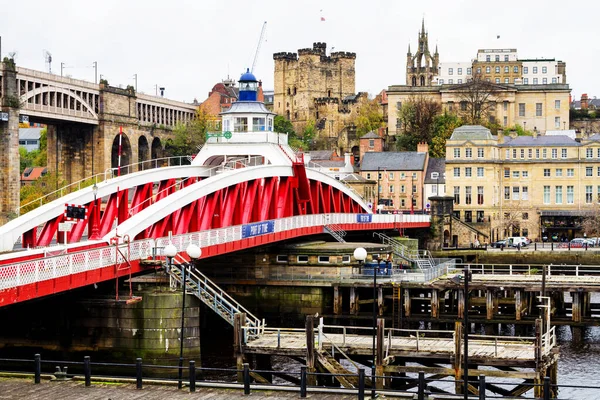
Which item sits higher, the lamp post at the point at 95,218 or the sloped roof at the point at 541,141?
the sloped roof at the point at 541,141

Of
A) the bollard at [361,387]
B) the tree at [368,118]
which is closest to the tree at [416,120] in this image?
the tree at [368,118]

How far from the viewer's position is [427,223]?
4080 inches

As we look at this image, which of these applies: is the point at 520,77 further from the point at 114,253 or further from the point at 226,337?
the point at 114,253

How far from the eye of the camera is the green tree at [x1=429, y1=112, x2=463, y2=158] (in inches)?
5330

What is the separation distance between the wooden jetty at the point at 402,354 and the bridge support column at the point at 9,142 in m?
59.8

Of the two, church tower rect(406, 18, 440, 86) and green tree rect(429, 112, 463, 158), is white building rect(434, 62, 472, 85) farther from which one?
green tree rect(429, 112, 463, 158)

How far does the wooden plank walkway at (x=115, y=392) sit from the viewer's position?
30.8 m

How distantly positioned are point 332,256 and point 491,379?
2217 cm

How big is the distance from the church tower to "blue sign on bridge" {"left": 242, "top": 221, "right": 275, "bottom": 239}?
418ft

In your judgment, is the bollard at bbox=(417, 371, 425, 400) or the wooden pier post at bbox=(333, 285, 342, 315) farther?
the wooden pier post at bbox=(333, 285, 342, 315)

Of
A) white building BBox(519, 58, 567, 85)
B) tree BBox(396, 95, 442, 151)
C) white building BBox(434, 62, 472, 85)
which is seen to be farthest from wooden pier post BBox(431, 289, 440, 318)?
white building BBox(434, 62, 472, 85)

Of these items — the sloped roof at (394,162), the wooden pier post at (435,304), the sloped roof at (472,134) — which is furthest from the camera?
the sloped roof at (394,162)

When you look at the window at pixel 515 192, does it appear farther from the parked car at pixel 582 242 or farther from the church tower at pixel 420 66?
the church tower at pixel 420 66

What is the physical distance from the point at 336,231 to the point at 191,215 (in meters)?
22.9
